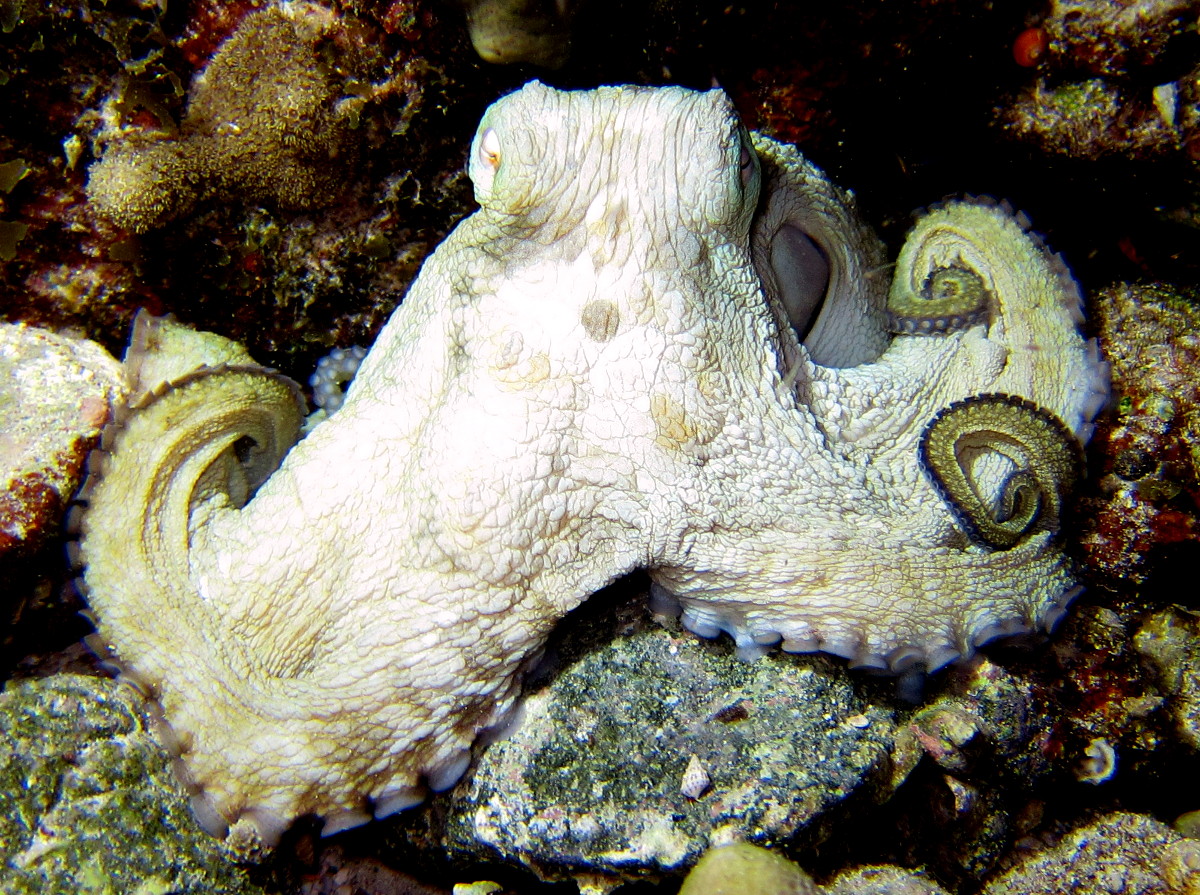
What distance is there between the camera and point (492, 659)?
218cm

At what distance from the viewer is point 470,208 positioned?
8.83 ft

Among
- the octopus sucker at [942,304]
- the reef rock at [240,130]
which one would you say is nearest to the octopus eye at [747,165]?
the octopus sucker at [942,304]

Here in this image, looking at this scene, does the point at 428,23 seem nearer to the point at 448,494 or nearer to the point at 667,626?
the point at 448,494

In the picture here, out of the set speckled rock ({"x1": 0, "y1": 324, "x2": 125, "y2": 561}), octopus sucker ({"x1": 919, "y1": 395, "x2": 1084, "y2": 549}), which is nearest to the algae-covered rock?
octopus sucker ({"x1": 919, "y1": 395, "x2": 1084, "y2": 549})

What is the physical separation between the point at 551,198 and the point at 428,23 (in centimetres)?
86

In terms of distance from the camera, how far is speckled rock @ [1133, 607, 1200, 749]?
2.91m

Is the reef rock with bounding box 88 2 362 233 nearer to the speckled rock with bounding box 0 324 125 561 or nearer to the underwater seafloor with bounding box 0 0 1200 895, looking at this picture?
the underwater seafloor with bounding box 0 0 1200 895

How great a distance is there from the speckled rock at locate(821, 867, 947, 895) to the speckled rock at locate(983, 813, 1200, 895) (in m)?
0.58

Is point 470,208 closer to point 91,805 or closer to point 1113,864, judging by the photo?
point 91,805

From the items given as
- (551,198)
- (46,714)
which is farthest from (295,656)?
(551,198)

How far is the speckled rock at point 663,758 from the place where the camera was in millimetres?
2131

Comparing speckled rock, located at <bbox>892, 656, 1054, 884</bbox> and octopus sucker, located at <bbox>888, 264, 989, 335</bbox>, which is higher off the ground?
octopus sucker, located at <bbox>888, 264, 989, 335</bbox>

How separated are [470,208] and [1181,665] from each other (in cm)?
378

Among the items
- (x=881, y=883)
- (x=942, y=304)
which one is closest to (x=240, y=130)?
(x=942, y=304)
